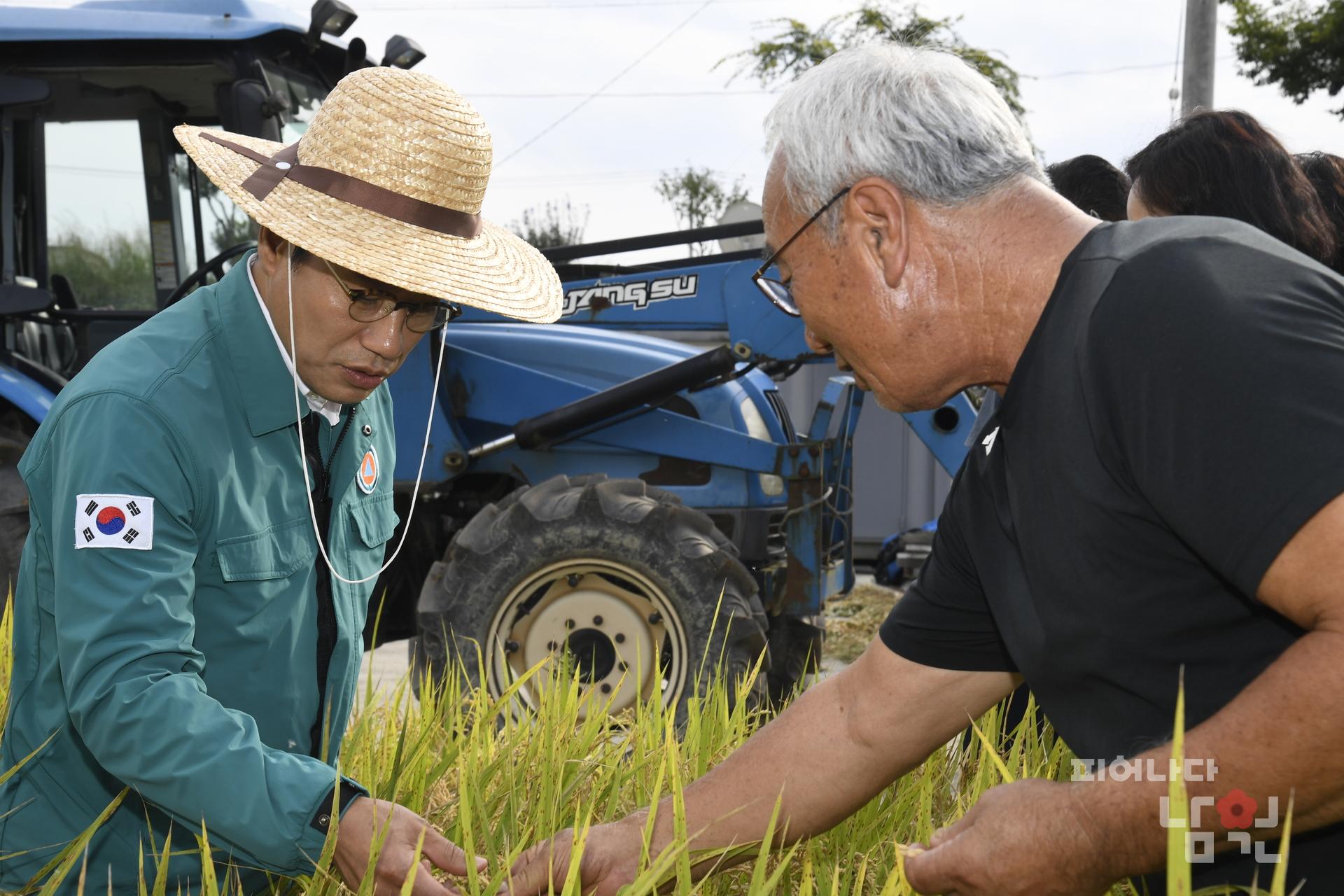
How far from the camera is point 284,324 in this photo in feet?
6.42

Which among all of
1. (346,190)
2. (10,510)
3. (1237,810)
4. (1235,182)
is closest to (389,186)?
(346,190)

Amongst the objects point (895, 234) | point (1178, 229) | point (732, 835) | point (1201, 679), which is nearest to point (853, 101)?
point (895, 234)

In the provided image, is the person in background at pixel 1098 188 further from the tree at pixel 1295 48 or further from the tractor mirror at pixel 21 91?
the tree at pixel 1295 48

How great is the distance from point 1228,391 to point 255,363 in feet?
4.26

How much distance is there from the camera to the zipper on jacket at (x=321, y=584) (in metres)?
1.98

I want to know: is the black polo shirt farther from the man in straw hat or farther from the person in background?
the person in background

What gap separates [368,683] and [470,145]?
1.45 meters

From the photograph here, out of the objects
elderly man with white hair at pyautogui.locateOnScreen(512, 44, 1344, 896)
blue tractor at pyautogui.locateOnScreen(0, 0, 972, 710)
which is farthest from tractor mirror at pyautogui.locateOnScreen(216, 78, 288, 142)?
elderly man with white hair at pyautogui.locateOnScreen(512, 44, 1344, 896)

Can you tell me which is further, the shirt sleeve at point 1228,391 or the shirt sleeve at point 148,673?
the shirt sleeve at point 148,673

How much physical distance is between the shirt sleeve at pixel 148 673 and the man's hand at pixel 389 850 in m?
0.06

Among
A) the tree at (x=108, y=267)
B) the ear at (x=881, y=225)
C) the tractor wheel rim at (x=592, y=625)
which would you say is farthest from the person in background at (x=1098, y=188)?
the tree at (x=108, y=267)

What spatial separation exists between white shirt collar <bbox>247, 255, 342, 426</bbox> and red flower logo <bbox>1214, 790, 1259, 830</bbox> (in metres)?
1.35

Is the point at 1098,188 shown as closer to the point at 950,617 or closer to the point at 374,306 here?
the point at 950,617

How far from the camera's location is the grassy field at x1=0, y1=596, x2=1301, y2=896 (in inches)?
73.0
